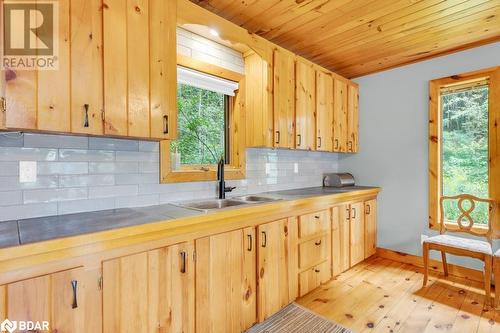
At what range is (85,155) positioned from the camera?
170 cm

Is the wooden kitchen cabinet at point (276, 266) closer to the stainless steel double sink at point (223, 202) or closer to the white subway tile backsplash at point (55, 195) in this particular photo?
the stainless steel double sink at point (223, 202)

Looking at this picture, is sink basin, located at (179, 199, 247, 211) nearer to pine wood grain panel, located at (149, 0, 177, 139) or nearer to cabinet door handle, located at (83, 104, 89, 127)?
pine wood grain panel, located at (149, 0, 177, 139)

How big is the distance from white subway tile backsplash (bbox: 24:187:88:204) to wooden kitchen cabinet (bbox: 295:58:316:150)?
6.42 ft

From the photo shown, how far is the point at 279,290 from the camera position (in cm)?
215

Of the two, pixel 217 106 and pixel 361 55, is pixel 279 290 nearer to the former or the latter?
pixel 217 106

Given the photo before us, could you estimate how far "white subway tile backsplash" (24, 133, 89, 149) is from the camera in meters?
1.51

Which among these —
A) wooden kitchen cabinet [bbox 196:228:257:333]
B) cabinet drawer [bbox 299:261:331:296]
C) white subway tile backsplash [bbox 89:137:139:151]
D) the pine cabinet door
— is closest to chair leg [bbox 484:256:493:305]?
the pine cabinet door

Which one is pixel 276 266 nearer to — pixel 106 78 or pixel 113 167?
pixel 113 167

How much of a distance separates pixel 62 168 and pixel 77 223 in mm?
446

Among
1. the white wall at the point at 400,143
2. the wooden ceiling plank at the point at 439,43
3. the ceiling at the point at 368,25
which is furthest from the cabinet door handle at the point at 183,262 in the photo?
the wooden ceiling plank at the point at 439,43

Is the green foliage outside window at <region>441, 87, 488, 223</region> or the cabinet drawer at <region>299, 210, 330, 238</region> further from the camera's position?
the green foliage outside window at <region>441, 87, 488, 223</region>

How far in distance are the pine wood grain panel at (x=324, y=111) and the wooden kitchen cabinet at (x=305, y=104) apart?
0.26 ft

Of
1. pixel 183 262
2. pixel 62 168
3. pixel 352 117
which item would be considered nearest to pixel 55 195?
pixel 62 168

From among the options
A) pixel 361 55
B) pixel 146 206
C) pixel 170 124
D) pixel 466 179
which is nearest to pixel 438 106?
pixel 466 179
